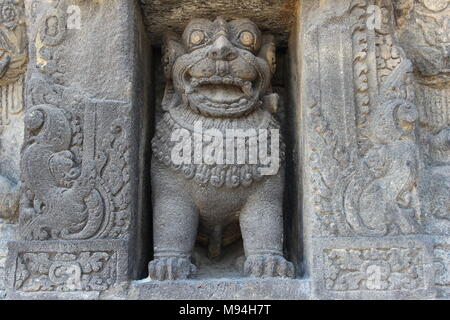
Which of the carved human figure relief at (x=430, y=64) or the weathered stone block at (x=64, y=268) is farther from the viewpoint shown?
the carved human figure relief at (x=430, y=64)

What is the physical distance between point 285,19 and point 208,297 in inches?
77.5

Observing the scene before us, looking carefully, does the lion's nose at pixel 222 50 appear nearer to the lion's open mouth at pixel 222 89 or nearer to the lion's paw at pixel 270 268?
the lion's open mouth at pixel 222 89

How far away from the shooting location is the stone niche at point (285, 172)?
3.41m

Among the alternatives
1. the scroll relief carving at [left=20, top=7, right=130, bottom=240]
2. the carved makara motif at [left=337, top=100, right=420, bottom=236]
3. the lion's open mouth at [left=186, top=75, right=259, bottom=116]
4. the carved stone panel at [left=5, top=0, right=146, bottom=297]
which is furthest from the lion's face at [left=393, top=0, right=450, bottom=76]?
the scroll relief carving at [left=20, top=7, right=130, bottom=240]

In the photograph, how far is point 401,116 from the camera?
142 inches

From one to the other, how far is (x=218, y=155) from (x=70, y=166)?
0.88 m

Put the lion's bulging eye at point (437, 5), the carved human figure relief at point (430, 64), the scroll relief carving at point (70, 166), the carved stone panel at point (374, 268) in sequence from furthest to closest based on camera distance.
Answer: the lion's bulging eye at point (437, 5) → the carved human figure relief at point (430, 64) → the scroll relief carving at point (70, 166) → the carved stone panel at point (374, 268)

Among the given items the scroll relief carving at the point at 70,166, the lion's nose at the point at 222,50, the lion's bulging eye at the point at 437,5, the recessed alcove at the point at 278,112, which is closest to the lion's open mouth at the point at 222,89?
the lion's nose at the point at 222,50

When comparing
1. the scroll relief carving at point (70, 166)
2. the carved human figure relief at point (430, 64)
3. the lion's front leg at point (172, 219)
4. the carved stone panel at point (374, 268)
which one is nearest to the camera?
the carved stone panel at point (374, 268)

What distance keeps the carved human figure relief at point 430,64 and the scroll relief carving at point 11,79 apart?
2.50 metres

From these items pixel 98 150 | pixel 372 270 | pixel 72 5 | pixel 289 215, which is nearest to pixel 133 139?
pixel 98 150

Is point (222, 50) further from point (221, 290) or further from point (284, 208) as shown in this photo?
point (221, 290)

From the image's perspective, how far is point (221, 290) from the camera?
3.42 meters

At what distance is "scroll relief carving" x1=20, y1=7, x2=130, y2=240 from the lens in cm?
347
